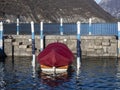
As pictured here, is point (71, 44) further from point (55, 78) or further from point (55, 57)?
point (55, 78)

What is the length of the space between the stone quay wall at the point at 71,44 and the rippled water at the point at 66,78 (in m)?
4.34

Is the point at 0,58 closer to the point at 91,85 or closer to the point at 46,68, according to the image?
the point at 46,68

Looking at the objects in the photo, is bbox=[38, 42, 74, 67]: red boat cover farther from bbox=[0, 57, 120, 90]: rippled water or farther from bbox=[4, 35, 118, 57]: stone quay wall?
bbox=[4, 35, 118, 57]: stone quay wall

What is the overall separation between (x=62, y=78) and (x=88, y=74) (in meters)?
3.45

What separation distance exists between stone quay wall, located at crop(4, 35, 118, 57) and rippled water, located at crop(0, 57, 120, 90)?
4.34m

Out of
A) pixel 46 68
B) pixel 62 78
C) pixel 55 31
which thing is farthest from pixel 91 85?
pixel 55 31

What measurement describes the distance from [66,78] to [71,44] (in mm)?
17456

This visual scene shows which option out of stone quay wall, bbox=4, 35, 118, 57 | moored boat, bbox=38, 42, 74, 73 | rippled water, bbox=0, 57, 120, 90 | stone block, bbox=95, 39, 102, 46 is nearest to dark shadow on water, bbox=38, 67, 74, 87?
rippled water, bbox=0, 57, 120, 90

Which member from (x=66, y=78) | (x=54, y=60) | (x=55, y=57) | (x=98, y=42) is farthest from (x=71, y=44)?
(x=66, y=78)

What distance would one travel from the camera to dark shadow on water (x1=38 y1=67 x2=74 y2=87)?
40.2 meters

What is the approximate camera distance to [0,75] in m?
44.8

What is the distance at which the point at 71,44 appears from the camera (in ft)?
197

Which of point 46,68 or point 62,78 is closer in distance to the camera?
point 62,78

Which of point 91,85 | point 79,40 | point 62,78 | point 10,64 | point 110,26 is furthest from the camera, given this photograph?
point 110,26
